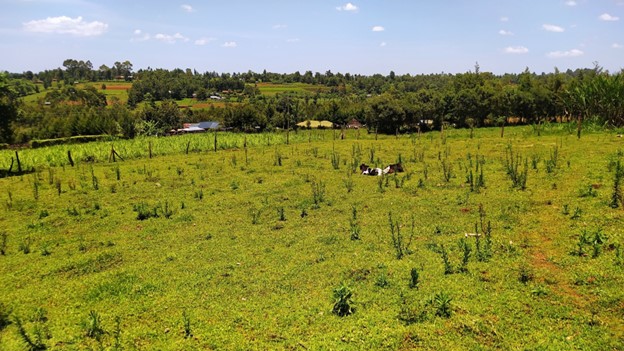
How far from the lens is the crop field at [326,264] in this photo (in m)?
6.75

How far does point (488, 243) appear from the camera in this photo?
9680 millimetres

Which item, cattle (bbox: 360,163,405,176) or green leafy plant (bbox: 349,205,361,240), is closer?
green leafy plant (bbox: 349,205,361,240)

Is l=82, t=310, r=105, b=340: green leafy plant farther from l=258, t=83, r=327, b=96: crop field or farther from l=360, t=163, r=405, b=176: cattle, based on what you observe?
l=258, t=83, r=327, b=96: crop field

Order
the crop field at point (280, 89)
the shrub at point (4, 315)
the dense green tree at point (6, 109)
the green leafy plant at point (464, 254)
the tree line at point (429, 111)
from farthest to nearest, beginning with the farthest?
the crop field at point (280, 89) → the tree line at point (429, 111) → the dense green tree at point (6, 109) → the green leafy plant at point (464, 254) → the shrub at point (4, 315)

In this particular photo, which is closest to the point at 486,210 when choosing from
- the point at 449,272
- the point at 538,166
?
the point at 449,272

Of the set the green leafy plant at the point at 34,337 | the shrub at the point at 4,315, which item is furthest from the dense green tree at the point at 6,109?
the green leafy plant at the point at 34,337

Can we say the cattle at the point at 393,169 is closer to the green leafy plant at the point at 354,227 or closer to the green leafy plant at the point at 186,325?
the green leafy plant at the point at 354,227

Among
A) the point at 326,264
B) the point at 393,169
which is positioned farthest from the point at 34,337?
the point at 393,169

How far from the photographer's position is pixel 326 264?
9500mm

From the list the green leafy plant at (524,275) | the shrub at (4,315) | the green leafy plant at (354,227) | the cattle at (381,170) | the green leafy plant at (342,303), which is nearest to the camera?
the green leafy plant at (342,303)

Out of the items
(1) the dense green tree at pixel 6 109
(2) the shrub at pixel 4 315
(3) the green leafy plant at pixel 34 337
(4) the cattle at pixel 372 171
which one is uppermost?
(1) the dense green tree at pixel 6 109

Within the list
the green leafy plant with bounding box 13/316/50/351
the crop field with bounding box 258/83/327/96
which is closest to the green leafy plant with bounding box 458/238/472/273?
the green leafy plant with bounding box 13/316/50/351

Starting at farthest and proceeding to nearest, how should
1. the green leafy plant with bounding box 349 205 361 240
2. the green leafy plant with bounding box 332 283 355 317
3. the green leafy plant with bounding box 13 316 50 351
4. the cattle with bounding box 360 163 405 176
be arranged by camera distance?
the cattle with bounding box 360 163 405 176 → the green leafy plant with bounding box 349 205 361 240 → the green leafy plant with bounding box 332 283 355 317 → the green leafy plant with bounding box 13 316 50 351

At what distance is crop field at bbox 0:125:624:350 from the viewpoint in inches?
266
